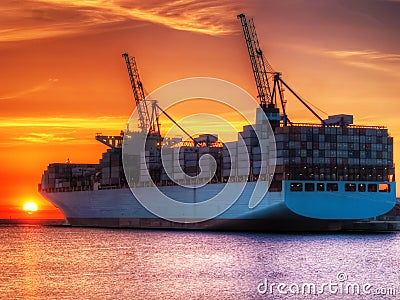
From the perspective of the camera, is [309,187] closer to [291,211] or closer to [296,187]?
[296,187]

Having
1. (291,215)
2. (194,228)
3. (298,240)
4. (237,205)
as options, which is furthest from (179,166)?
(298,240)

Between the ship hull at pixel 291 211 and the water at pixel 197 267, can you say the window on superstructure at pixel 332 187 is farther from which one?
the water at pixel 197 267

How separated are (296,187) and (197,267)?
36932 mm

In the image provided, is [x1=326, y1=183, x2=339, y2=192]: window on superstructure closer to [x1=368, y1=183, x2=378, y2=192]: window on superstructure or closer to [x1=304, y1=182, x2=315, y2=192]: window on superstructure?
[x1=304, y1=182, x2=315, y2=192]: window on superstructure

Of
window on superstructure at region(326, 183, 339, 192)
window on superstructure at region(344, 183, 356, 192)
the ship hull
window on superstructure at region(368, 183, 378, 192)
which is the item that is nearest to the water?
the ship hull

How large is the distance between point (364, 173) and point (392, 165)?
14.2 feet

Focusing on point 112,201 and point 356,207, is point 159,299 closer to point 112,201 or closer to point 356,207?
point 356,207

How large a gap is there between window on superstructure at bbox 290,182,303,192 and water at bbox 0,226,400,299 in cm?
537

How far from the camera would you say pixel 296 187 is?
103562mm

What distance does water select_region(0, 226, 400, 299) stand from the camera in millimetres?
54562

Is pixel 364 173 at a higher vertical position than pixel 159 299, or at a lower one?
higher

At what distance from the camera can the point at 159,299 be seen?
51.3 meters

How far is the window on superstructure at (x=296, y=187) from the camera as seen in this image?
103m

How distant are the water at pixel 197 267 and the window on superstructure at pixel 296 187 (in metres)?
5.37
